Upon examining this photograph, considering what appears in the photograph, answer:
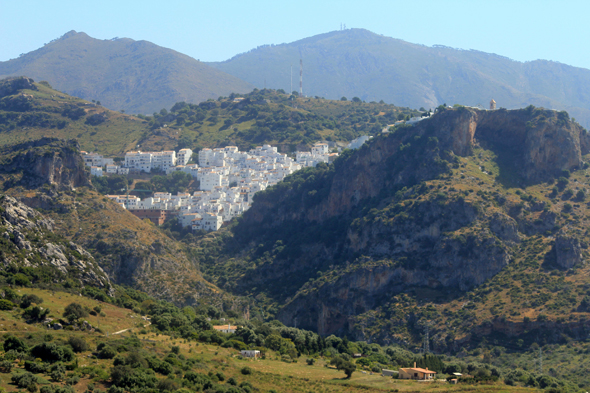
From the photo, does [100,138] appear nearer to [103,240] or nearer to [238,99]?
[238,99]

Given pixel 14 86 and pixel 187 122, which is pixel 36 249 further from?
pixel 14 86

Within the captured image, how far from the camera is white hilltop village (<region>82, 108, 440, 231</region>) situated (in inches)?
4460

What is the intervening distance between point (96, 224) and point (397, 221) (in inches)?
1366

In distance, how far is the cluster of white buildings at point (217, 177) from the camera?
114 m

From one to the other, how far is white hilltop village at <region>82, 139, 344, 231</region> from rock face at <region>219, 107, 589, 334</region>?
7.86 meters

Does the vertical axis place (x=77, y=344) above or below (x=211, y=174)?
below

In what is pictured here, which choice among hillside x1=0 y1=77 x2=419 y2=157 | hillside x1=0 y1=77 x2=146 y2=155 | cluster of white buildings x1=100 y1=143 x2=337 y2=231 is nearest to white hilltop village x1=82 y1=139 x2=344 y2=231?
cluster of white buildings x1=100 y1=143 x2=337 y2=231

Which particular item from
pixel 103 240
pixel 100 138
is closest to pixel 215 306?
pixel 103 240

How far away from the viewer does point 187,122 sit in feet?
533

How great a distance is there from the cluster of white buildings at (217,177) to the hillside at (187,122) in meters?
7.10

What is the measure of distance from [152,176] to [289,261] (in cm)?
4542

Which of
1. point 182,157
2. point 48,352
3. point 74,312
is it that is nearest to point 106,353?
point 48,352

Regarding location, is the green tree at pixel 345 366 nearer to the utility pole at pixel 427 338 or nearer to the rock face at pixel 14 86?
the utility pole at pixel 427 338

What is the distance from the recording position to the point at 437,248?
3191 inches
